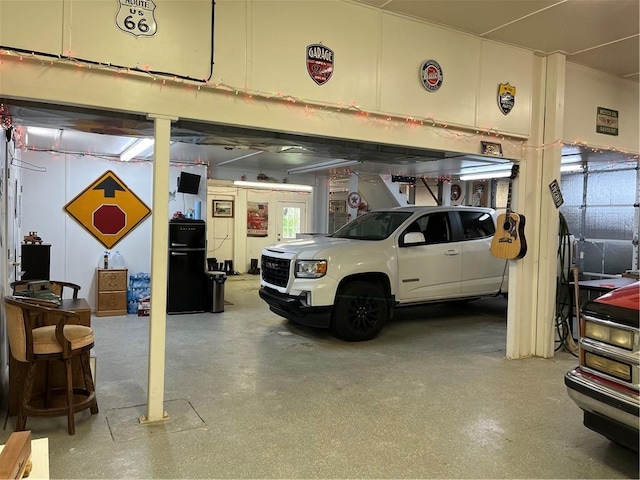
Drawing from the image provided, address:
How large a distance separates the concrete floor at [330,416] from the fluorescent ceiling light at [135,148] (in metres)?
2.41

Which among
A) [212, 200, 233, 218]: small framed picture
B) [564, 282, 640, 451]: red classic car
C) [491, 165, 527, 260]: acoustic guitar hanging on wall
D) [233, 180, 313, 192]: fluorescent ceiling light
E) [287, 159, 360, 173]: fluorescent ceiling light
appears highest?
[287, 159, 360, 173]: fluorescent ceiling light

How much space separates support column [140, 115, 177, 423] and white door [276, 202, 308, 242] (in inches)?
367

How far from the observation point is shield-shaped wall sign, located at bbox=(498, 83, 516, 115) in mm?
4715

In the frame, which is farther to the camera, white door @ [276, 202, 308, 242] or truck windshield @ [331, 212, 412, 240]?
white door @ [276, 202, 308, 242]

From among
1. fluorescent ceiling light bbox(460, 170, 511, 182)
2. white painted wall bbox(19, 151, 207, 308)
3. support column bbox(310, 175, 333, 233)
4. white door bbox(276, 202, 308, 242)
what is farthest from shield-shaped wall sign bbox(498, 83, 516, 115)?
white door bbox(276, 202, 308, 242)

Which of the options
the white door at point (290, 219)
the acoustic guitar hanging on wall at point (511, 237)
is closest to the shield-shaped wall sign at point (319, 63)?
the acoustic guitar hanging on wall at point (511, 237)

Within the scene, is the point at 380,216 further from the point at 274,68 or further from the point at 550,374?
the point at 274,68

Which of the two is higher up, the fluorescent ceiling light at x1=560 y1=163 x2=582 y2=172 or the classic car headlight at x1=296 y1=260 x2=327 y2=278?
the fluorescent ceiling light at x1=560 y1=163 x2=582 y2=172

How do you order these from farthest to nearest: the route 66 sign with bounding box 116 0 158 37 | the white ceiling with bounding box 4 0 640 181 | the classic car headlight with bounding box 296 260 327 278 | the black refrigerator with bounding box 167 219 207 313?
the black refrigerator with bounding box 167 219 207 313, the classic car headlight with bounding box 296 260 327 278, the white ceiling with bounding box 4 0 640 181, the route 66 sign with bounding box 116 0 158 37

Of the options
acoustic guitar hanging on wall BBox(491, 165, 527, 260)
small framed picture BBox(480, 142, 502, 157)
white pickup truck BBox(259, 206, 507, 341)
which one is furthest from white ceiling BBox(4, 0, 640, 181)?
white pickup truck BBox(259, 206, 507, 341)

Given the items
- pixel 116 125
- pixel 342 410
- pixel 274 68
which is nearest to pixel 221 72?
pixel 274 68

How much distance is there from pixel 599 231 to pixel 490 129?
4.20 m

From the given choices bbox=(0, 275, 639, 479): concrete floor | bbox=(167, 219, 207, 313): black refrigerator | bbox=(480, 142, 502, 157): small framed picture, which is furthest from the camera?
bbox=(167, 219, 207, 313): black refrigerator

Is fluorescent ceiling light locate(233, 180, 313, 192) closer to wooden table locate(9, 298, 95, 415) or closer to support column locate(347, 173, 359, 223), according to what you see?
support column locate(347, 173, 359, 223)
